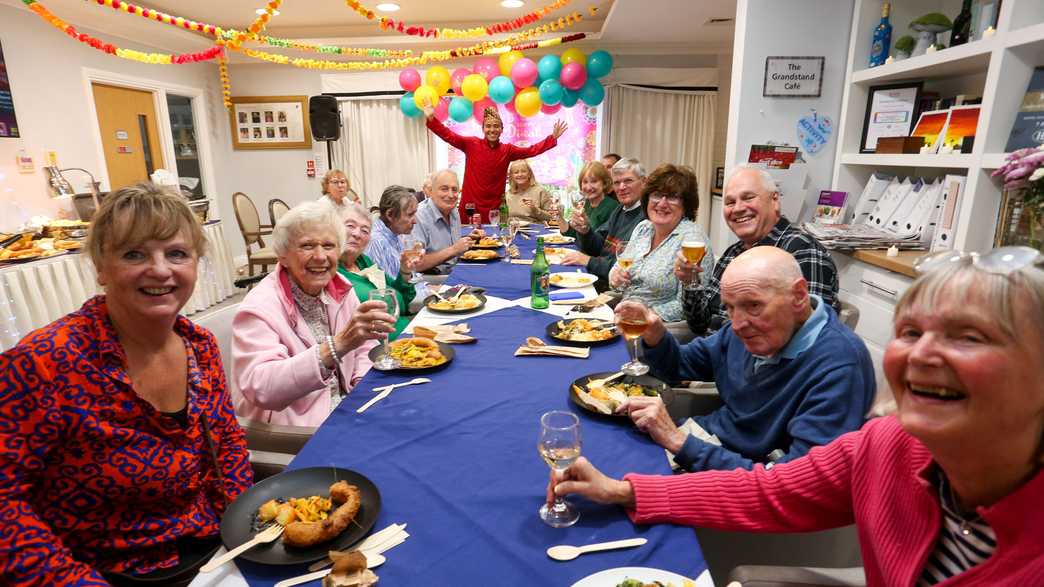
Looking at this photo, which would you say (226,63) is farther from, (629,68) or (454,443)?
(454,443)

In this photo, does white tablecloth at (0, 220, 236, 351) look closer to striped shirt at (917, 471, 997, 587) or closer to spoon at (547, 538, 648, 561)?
spoon at (547, 538, 648, 561)

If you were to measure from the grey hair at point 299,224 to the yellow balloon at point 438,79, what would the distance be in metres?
5.59

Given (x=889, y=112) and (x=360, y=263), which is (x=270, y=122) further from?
(x=889, y=112)

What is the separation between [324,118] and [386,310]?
6.82m

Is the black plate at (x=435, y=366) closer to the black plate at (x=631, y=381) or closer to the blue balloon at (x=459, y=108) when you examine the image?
the black plate at (x=631, y=381)

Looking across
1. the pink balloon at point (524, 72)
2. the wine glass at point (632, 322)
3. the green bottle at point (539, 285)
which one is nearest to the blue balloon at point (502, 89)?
the pink balloon at point (524, 72)

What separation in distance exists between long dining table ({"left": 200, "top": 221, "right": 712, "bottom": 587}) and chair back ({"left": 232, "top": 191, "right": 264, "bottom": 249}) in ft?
19.6

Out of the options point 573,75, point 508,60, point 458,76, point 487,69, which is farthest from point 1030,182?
point 458,76

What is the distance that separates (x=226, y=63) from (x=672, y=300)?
25.7ft

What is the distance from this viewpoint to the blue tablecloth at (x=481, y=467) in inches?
38.1

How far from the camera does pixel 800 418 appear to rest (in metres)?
1.38

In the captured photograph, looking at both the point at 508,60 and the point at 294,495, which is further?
the point at 508,60

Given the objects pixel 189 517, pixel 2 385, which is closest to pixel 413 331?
pixel 189 517

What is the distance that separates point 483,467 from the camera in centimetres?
128
